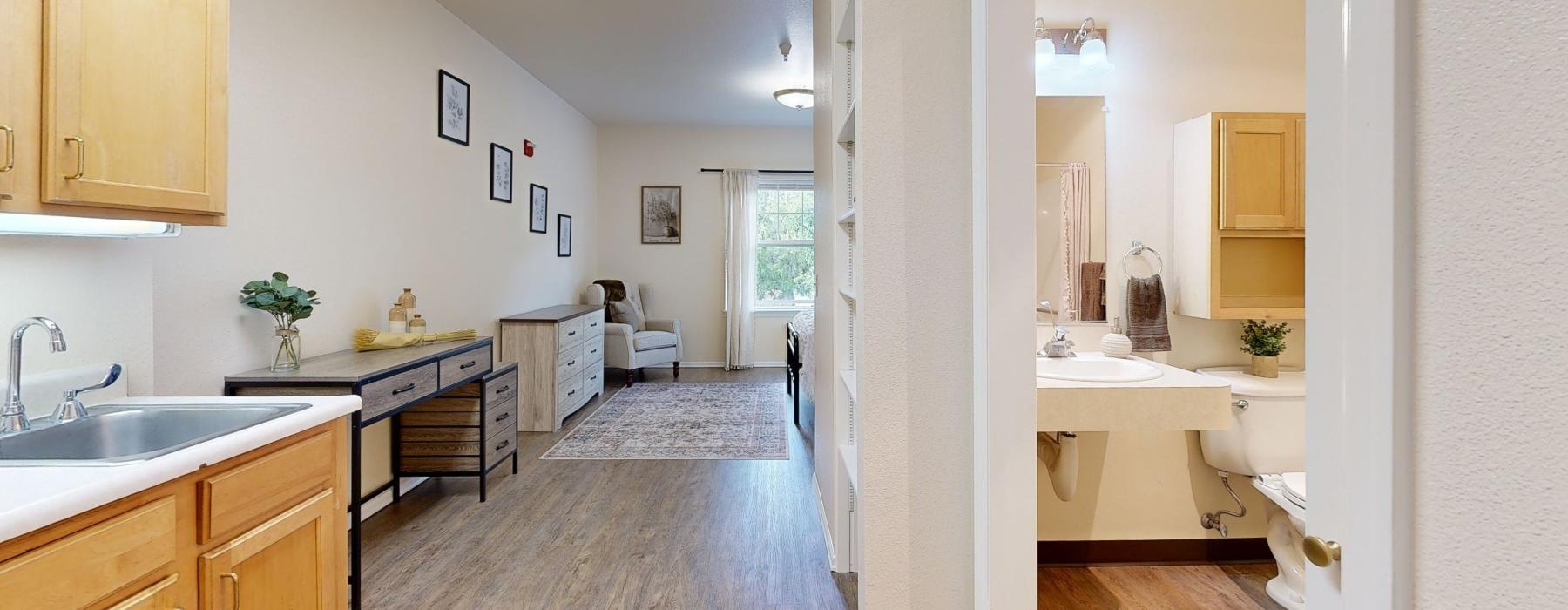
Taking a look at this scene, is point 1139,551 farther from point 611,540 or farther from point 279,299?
point 279,299

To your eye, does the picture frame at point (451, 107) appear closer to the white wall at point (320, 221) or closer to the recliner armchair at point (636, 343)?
the white wall at point (320, 221)

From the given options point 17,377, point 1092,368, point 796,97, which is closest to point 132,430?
point 17,377

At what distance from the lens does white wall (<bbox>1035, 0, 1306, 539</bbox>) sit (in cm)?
247

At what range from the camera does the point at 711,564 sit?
2.55 metres

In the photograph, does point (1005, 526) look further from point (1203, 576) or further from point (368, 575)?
point (368, 575)

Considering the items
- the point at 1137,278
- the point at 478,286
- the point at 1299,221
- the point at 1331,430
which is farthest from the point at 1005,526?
the point at 478,286

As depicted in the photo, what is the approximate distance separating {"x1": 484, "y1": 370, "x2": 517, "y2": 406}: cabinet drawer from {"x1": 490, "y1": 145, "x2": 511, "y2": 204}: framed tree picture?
60.3 inches

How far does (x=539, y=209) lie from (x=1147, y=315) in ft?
14.9

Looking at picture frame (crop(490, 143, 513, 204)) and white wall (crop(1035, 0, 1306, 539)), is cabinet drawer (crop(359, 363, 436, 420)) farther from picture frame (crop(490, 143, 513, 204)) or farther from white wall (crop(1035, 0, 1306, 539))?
white wall (crop(1035, 0, 1306, 539))

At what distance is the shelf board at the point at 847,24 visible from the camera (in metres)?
1.92

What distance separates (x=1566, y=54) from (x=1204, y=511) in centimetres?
250

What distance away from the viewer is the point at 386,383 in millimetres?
2428

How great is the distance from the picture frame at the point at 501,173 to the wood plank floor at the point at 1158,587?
4.01m

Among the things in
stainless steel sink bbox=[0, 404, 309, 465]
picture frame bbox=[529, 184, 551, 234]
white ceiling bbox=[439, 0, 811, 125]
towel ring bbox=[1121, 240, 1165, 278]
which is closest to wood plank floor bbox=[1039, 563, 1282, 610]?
towel ring bbox=[1121, 240, 1165, 278]
